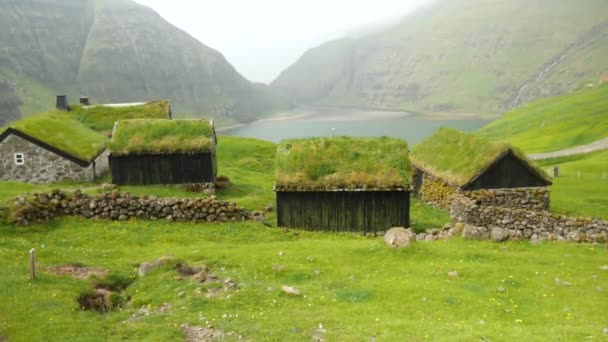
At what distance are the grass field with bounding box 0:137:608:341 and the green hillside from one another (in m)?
73.9

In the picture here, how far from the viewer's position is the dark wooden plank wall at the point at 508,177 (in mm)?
34125

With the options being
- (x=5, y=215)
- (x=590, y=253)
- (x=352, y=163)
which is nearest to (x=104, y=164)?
(x=5, y=215)

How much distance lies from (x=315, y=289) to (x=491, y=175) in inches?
873

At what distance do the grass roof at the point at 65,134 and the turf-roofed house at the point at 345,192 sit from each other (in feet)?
75.6

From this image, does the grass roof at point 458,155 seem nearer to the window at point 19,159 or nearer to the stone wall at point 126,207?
the stone wall at point 126,207

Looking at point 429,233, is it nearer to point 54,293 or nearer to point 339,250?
point 339,250

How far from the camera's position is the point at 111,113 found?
5431cm

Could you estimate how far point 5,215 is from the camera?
2325cm

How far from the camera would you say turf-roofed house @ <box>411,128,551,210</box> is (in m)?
34.0

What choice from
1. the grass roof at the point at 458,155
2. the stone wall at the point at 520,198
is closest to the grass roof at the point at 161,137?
the grass roof at the point at 458,155

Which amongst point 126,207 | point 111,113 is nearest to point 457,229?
point 126,207

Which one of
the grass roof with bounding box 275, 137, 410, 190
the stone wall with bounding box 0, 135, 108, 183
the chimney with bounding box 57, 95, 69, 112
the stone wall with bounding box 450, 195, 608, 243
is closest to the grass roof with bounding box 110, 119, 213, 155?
the stone wall with bounding box 0, 135, 108, 183

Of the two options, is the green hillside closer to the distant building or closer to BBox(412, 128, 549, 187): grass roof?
BBox(412, 128, 549, 187): grass roof

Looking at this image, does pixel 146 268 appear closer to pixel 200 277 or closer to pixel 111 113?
pixel 200 277
